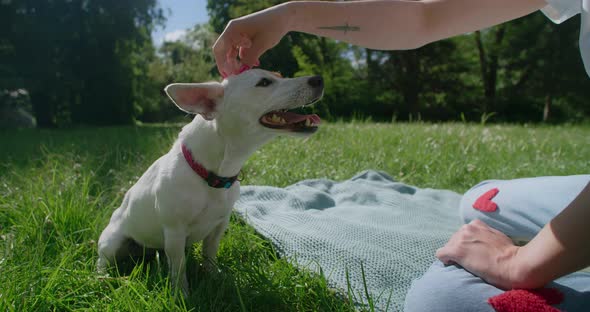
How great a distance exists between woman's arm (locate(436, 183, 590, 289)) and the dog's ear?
111cm

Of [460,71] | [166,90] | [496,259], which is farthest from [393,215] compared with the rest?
[460,71]

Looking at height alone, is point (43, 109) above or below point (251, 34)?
below

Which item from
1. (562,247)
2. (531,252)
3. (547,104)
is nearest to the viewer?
(562,247)

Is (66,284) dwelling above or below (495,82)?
above

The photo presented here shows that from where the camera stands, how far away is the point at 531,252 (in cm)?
116

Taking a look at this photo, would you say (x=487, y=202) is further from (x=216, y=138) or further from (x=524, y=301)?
(x=216, y=138)

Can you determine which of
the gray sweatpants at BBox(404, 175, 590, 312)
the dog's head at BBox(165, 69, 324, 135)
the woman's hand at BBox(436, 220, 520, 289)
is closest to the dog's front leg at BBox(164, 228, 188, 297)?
the dog's head at BBox(165, 69, 324, 135)

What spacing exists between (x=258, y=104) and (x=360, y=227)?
1046 millimetres

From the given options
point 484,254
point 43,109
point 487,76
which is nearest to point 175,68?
point 43,109

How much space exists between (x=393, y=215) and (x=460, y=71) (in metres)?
19.4

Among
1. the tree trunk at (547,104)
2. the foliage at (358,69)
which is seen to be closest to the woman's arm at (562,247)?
the foliage at (358,69)

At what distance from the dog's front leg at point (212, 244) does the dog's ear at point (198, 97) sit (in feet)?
1.86

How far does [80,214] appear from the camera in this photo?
2.32 meters

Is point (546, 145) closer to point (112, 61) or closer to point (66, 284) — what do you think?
point (66, 284)
